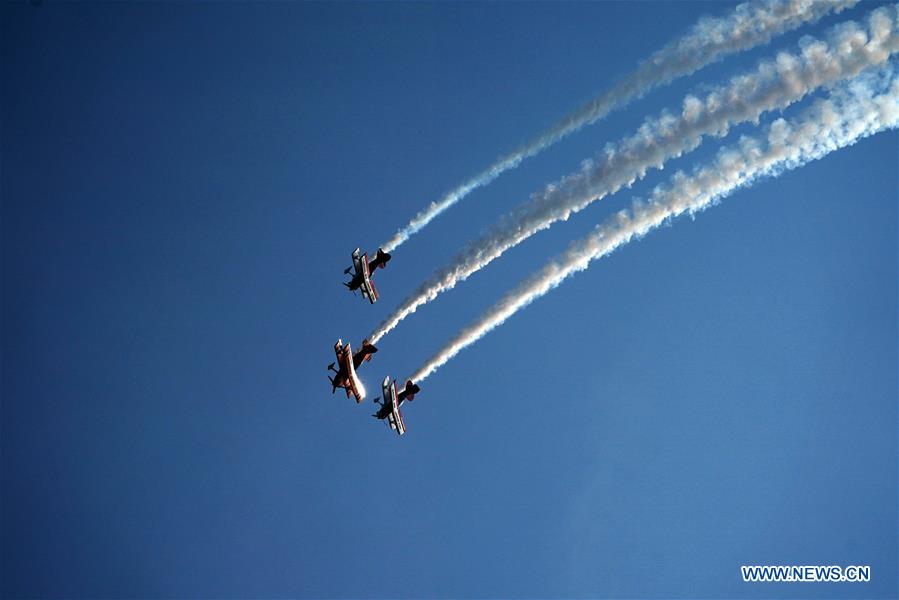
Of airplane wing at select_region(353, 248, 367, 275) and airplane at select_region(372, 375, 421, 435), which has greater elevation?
airplane wing at select_region(353, 248, 367, 275)

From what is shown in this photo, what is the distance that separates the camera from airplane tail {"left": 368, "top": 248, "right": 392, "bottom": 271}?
3409cm

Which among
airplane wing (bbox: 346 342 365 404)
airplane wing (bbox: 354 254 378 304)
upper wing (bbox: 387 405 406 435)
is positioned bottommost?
upper wing (bbox: 387 405 406 435)

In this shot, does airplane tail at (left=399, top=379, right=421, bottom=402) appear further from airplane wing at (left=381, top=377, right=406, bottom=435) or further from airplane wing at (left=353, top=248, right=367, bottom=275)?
airplane wing at (left=353, top=248, right=367, bottom=275)

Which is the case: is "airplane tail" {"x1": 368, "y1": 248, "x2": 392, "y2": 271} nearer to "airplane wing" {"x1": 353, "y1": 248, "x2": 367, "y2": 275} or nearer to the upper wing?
"airplane wing" {"x1": 353, "y1": 248, "x2": 367, "y2": 275}

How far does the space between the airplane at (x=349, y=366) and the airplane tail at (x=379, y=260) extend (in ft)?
9.25

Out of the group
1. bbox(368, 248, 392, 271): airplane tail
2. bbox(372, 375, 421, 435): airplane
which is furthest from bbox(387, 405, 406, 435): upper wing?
bbox(368, 248, 392, 271): airplane tail

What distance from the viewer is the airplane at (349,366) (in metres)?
34.1

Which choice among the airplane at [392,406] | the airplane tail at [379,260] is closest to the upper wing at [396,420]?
the airplane at [392,406]

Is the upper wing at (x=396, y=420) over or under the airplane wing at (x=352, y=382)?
under

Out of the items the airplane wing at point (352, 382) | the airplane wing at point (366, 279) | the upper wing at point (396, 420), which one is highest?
the airplane wing at point (366, 279)

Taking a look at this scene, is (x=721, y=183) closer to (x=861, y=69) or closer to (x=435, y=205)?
(x=861, y=69)

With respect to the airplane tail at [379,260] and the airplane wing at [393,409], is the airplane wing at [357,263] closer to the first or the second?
the airplane tail at [379,260]

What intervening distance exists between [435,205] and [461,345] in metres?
4.72

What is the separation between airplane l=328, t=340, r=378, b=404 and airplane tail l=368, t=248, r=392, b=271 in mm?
2819
